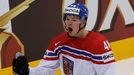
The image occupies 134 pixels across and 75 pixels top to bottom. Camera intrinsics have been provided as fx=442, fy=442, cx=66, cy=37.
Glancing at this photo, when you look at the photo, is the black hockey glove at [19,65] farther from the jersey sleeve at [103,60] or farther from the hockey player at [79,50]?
the jersey sleeve at [103,60]

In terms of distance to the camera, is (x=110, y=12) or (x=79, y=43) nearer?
(x=79, y=43)

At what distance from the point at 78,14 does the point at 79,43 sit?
156 mm

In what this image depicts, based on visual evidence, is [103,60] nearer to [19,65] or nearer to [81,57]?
[81,57]

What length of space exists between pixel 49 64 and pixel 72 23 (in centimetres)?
32

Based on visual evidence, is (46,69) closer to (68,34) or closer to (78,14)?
(68,34)

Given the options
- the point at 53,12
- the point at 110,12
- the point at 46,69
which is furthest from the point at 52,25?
the point at 46,69

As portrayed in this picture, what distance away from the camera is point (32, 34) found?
311cm

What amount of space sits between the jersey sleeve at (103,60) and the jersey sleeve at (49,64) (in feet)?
→ 0.80

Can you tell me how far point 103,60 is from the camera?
7.16ft

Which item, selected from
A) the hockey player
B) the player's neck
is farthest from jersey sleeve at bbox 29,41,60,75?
the player's neck

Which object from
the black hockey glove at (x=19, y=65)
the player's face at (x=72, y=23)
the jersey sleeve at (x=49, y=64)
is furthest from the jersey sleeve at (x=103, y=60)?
the black hockey glove at (x=19, y=65)

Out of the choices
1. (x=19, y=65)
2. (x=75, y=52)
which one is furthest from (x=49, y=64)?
(x=19, y=65)

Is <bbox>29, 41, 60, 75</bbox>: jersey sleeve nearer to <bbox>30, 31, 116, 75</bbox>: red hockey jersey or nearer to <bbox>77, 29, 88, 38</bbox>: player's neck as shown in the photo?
<bbox>30, 31, 116, 75</bbox>: red hockey jersey

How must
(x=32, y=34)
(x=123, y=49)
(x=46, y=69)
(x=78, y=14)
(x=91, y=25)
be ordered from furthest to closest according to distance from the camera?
1. (x=123, y=49)
2. (x=91, y=25)
3. (x=32, y=34)
4. (x=46, y=69)
5. (x=78, y=14)
